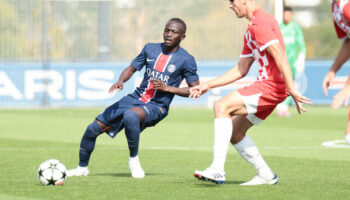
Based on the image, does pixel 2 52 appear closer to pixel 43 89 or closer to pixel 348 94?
pixel 43 89

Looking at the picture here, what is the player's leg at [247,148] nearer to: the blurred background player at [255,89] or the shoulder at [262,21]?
the blurred background player at [255,89]

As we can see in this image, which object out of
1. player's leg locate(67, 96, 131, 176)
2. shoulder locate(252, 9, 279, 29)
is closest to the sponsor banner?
player's leg locate(67, 96, 131, 176)

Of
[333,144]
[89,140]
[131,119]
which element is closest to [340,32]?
[131,119]

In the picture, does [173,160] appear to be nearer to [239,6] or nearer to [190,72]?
[190,72]

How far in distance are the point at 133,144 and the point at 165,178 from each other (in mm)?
504

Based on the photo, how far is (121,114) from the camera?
26.0 ft

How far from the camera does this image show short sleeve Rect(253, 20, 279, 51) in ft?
22.1

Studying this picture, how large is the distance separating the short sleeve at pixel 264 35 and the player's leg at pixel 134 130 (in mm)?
1725

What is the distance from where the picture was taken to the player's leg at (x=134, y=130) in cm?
777

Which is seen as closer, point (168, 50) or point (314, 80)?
point (168, 50)

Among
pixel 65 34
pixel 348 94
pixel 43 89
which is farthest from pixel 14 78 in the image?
pixel 348 94

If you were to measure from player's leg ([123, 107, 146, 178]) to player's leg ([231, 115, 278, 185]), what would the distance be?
1117 mm

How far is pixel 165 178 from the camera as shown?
308 inches

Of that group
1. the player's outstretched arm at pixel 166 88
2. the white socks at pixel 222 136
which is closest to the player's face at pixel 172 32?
the player's outstretched arm at pixel 166 88
